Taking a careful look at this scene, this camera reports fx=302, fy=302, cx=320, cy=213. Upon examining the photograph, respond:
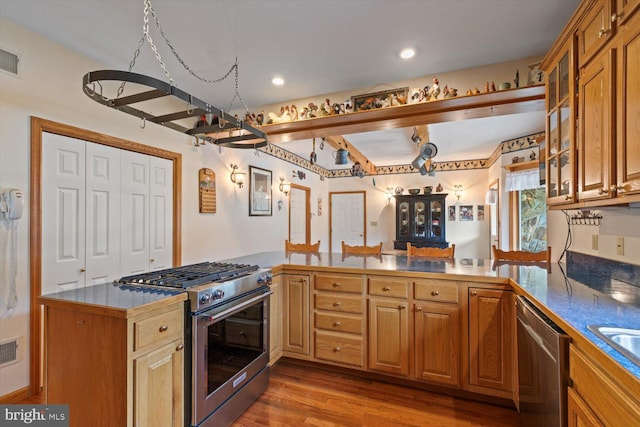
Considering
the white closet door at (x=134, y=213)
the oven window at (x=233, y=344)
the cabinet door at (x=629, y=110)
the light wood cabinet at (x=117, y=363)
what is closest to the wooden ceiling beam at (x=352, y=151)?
the white closet door at (x=134, y=213)

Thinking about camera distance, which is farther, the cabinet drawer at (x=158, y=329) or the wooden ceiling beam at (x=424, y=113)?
the wooden ceiling beam at (x=424, y=113)

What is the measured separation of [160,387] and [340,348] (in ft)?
4.59

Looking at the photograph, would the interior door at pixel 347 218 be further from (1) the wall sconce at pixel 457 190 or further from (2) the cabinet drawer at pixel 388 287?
(2) the cabinet drawer at pixel 388 287

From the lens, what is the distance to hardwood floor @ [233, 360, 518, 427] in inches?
76.9

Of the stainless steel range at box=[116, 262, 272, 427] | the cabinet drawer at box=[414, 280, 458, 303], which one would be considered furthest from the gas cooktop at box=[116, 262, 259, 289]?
the cabinet drawer at box=[414, 280, 458, 303]

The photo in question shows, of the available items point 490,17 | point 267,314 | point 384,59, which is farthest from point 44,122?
point 490,17

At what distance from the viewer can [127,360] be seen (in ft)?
4.44

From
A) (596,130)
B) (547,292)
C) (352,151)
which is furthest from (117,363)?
(352,151)

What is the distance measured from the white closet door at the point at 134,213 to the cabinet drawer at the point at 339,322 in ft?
5.93

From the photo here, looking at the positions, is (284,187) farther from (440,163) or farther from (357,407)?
(357,407)

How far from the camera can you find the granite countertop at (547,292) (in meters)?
1.19

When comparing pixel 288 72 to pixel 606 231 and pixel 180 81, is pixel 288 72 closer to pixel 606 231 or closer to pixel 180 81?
pixel 180 81

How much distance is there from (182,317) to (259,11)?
6.27ft

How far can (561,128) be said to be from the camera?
195 centimetres
